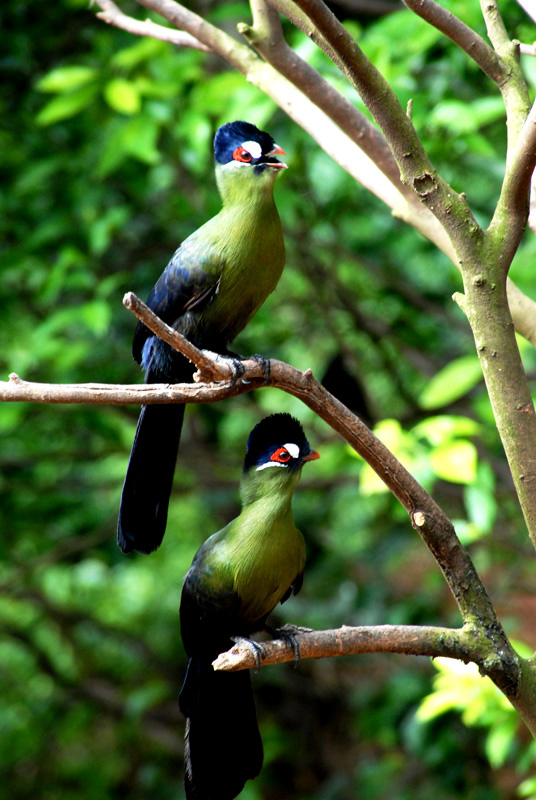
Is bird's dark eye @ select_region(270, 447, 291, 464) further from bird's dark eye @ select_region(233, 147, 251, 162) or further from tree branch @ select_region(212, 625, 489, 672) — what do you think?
bird's dark eye @ select_region(233, 147, 251, 162)

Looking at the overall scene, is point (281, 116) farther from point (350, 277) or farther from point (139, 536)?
point (139, 536)

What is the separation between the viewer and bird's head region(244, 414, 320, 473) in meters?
1.68

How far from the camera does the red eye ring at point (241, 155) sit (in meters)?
1.68

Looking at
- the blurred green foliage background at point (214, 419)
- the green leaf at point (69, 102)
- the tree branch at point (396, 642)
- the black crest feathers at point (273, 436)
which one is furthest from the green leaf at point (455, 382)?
the green leaf at point (69, 102)

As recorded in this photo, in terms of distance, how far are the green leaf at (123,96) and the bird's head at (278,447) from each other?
120 cm

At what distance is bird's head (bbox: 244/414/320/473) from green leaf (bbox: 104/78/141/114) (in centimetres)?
120

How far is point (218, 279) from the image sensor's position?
1.63m

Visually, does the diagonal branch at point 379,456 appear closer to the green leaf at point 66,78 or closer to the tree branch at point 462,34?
the tree branch at point 462,34

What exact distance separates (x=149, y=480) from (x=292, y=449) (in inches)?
11.4

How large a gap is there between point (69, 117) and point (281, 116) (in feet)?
2.53

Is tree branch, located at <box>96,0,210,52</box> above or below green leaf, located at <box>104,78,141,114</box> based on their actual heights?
below

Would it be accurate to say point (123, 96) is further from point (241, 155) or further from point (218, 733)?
point (218, 733)

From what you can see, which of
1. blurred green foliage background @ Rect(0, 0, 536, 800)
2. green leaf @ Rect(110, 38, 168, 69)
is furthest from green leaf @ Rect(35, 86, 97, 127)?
green leaf @ Rect(110, 38, 168, 69)

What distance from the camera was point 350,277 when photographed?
419cm
